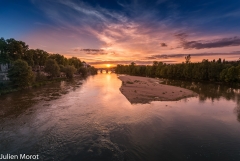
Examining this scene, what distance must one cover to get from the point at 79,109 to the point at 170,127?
17.4m

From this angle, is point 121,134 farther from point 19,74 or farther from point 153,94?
point 19,74

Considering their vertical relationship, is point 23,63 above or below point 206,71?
above

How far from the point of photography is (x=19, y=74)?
47.8 metres

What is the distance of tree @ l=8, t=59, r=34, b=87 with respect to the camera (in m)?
47.6

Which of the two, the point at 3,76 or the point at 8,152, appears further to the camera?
the point at 3,76

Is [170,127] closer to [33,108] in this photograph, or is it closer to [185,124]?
[185,124]

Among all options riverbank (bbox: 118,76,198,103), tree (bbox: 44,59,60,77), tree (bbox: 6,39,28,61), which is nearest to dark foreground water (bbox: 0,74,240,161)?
riverbank (bbox: 118,76,198,103)

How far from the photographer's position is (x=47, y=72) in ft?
284

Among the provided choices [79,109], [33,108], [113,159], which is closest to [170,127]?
[113,159]

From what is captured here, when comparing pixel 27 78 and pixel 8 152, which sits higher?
pixel 27 78

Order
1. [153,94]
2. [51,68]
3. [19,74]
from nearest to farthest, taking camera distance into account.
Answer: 1. [153,94]
2. [19,74]
3. [51,68]

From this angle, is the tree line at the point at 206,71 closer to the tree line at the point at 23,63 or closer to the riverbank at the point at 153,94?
the riverbank at the point at 153,94

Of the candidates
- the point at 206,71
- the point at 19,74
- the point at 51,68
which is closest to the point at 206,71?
the point at 206,71

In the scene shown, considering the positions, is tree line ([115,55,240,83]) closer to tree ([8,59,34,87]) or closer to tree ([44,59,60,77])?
tree ([44,59,60,77])
